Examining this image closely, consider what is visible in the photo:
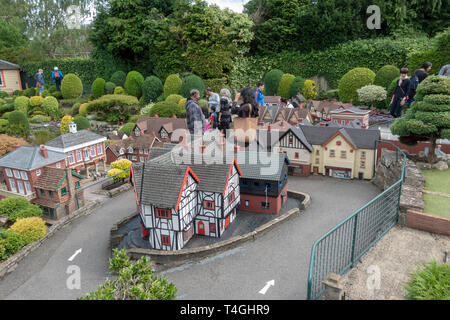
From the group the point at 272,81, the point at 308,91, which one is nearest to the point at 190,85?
the point at 272,81

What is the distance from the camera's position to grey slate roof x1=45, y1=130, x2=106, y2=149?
77.1ft

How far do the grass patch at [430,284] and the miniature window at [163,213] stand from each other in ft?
27.6

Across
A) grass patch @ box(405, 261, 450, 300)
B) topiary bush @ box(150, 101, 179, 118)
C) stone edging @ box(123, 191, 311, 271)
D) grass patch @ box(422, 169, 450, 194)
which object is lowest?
stone edging @ box(123, 191, 311, 271)

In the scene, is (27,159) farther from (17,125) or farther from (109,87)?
(109,87)

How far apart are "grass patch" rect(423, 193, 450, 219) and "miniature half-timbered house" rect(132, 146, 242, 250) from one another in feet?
24.4

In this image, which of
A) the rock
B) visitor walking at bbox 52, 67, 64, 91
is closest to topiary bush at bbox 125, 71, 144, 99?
visitor walking at bbox 52, 67, 64, 91

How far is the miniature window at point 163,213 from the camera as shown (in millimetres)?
13695

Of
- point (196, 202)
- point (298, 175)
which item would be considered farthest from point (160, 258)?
point (298, 175)

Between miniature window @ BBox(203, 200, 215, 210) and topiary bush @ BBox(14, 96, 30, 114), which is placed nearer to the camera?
miniature window @ BBox(203, 200, 215, 210)

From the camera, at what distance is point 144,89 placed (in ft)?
151

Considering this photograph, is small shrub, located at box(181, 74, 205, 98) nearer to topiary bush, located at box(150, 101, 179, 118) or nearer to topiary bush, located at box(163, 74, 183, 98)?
topiary bush, located at box(163, 74, 183, 98)

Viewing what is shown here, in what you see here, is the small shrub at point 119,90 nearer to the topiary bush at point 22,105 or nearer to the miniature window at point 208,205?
the topiary bush at point 22,105

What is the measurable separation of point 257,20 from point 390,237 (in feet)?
141

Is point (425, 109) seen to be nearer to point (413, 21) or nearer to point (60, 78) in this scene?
point (413, 21)
